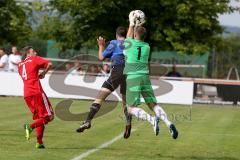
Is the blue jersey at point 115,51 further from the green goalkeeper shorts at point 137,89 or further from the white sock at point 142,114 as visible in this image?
the white sock at point 142,114

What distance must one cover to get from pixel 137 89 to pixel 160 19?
33.2 metres

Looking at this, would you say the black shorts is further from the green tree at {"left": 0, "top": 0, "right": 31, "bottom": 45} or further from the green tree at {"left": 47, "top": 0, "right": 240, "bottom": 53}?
the green tree at {"left": 0, "top": 0, "right": 31, "bottom": 45}

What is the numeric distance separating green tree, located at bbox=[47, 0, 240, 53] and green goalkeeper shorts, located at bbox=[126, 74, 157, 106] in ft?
103

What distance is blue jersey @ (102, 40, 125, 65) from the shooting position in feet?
46.5

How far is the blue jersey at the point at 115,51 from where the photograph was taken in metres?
14.2

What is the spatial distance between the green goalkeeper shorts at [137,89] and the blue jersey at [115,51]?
1.48 metres

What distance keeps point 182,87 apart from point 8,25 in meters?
21.3

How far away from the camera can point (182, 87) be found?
3111cm

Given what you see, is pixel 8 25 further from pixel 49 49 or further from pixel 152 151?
pixel 152 151

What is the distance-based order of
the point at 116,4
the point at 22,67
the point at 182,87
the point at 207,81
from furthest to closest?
the point at 116,4 → the point at 207,81 → the point at 182,87 → the point at 22,67

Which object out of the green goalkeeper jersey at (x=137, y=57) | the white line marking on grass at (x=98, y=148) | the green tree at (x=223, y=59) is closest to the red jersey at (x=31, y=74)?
the white line marking on grass at (x=98, y=148)

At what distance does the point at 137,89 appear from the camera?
12.7 metres

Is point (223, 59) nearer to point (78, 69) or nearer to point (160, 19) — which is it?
point (160, 19)

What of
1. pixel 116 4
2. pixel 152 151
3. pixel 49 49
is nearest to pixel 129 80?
pixel 152 151
